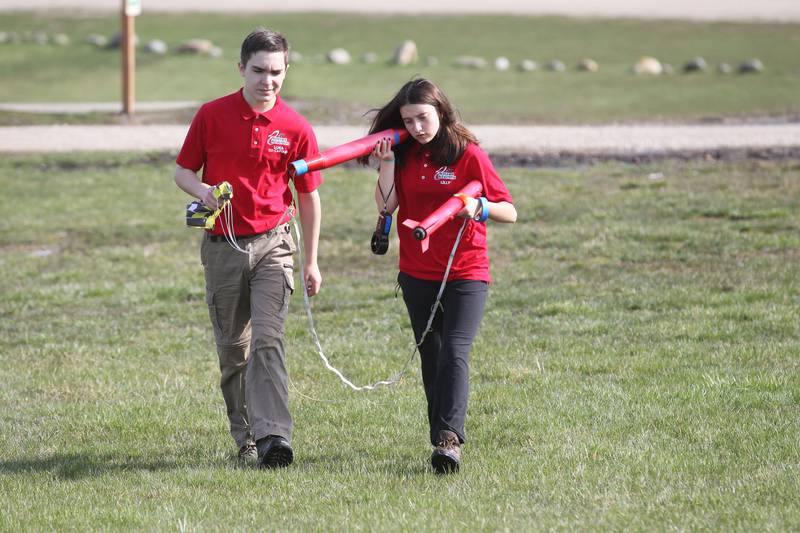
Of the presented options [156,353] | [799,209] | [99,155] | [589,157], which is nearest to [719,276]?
[799,209]

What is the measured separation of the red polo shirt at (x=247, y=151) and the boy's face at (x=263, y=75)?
89 mm

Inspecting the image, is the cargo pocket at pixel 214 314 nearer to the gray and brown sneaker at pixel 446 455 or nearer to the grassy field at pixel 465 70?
the gray and brown sneaker at pixel 446 455

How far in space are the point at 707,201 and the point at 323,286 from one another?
Answer: 487 cm

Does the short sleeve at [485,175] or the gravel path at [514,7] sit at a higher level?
the short sleeve at [485,175]

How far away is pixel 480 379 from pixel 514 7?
45170 millimetres

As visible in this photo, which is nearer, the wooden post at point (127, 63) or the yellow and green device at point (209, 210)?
the yellow and green device at point (209, 210)

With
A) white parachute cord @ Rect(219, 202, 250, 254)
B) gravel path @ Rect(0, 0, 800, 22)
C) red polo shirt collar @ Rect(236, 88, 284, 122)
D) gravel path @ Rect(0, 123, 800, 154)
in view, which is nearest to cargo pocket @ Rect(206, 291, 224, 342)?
white parachute cord @ Rect(219, 202, 250, 254)

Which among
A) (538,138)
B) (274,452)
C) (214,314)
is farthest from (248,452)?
(538,138)

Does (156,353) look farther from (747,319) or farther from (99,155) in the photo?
(99,155)

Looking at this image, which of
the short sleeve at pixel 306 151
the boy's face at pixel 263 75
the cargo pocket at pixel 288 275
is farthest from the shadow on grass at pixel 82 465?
the boy's face at pixel 263 75

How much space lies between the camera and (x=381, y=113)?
600 centimetres

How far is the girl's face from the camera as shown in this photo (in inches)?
228

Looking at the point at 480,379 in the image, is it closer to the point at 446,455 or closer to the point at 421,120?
the point at 446,455

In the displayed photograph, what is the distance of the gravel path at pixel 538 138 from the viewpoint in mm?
18531
